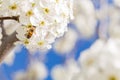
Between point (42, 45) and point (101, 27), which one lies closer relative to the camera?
point (42, 45)

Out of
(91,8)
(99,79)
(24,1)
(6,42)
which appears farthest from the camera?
(91,8)

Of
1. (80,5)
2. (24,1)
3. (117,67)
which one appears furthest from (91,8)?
(24,1)

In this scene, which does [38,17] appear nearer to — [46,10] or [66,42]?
[46,10]

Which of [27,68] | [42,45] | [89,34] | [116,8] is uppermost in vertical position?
[116,8]

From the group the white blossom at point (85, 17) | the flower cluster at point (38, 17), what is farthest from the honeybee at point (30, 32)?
the white blossom at point (85, 17)

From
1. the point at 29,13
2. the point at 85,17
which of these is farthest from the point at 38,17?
the point at 85,17

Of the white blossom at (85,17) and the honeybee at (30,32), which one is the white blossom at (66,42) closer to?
the white blossom at (85,17)

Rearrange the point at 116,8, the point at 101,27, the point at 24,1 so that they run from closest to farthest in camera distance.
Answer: the point at 24,1 → the point at 101,27 → the point at 116,8

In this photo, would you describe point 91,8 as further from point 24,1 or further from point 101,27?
point 24,1

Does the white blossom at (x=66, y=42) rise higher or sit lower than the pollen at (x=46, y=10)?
higher

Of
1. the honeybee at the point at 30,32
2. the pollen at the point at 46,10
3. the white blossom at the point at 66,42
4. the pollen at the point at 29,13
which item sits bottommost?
the honeybee at the point at 30,32
